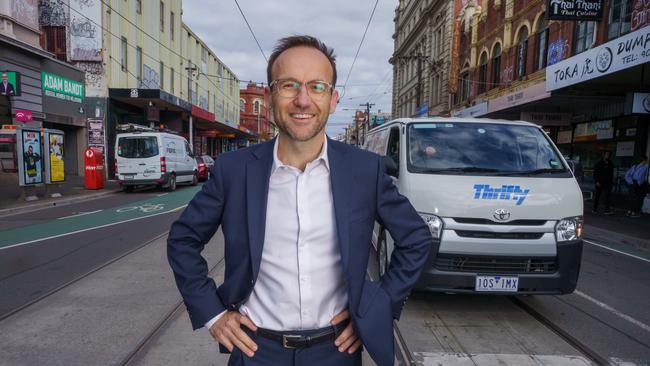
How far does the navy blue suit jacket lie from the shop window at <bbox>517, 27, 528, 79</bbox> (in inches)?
911

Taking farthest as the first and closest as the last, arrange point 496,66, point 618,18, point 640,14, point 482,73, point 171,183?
point 482,73, point 496,66, point 171,183, point 618,18, point 640,14

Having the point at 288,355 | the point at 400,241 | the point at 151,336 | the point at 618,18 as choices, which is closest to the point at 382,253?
the point at 151,336

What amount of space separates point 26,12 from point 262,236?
19.9 m

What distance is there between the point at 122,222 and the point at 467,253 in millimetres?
8214

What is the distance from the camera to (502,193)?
395cm

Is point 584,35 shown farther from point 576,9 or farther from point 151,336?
point 151,336

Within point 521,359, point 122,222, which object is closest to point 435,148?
point 521,359

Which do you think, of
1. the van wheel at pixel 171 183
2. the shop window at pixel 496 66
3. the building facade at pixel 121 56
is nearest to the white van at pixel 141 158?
the van wheel at pixel 171 183

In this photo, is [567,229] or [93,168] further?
[93,168]

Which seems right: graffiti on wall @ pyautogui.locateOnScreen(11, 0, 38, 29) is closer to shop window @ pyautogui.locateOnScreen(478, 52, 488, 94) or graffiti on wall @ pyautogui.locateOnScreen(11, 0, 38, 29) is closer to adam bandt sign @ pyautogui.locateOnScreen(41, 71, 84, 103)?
adam bandt sign @ pyautogui.locateOnScreen(41, 71, 84, 103)

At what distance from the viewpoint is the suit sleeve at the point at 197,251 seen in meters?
1.59

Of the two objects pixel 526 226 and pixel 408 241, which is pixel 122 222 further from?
pixel 408 241

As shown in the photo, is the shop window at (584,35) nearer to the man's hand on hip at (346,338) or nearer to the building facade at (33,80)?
the man's hand on hip at (346,338)

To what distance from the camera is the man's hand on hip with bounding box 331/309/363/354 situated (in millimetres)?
1629
